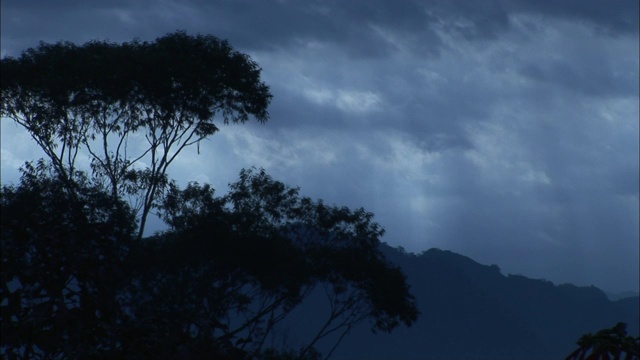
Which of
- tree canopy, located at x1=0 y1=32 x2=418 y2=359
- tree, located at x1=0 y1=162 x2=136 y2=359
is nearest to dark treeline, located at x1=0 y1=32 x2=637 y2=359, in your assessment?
tree canopy, located at x1=0 y1=32 x2=418 y2=359

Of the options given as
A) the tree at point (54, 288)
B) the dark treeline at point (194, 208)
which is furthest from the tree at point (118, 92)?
the tree at point (54, 288)

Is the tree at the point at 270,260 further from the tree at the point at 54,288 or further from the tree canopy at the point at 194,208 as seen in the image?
the tree at the point at 54,288

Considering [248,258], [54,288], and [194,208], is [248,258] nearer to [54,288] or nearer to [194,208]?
[194,208]

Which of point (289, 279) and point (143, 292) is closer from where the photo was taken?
point (143, 292)

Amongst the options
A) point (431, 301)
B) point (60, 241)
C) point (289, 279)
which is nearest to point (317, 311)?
point (289, 279)

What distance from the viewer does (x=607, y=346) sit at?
5.34 m

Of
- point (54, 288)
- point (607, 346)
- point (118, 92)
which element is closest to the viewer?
point (607, 346)

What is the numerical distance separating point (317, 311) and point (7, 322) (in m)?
89.3

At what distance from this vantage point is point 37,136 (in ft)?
111

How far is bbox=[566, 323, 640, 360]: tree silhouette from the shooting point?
17.2 ft

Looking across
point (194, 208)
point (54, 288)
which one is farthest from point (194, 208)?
point (54, 288)

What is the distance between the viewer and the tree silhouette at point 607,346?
5234 mm

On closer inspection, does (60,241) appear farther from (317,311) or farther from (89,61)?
(317,311)

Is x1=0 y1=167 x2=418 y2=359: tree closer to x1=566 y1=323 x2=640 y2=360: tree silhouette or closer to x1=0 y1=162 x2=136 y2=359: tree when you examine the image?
x1=0 y1=162 x2=136 y2=359: tree
